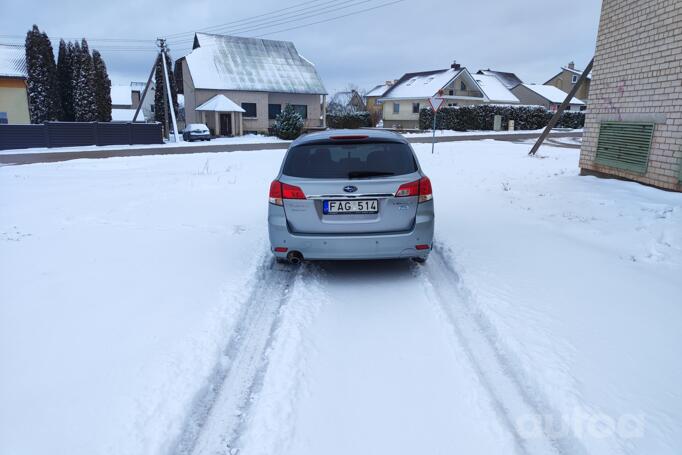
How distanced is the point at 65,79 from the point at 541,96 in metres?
58.2

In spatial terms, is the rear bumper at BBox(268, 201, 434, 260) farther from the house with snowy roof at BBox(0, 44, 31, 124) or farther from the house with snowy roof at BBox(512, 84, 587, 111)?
the house with snowy roof at BBox(512, 84, 587, 111)

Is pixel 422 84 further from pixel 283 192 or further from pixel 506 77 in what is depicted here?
pixel 283 192

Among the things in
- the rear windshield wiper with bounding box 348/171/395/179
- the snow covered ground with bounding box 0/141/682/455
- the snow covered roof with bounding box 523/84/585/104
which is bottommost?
the snow covered ground with bounding box 0/141/682/455

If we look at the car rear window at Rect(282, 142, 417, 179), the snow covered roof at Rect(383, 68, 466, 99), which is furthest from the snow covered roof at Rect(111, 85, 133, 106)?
the car rear window at Rect(282, 142, 417, 179)

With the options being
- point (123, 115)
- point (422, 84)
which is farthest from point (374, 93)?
point (123, 115)

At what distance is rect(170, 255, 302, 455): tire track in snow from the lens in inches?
108

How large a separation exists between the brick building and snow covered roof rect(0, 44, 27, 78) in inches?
1564

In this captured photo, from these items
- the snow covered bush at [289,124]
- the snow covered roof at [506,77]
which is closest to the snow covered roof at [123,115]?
the snow covered bush at [289,124]

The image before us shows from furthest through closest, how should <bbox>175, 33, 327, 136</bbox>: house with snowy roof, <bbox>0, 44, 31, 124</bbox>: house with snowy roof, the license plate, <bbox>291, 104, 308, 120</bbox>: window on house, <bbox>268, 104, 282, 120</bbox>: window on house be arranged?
<bbox>291, 104, 308, 120</bbox>: window on house → <bbox>268, 104, 282, 120</bbox>: window on house → <bbox>175, 33, 327, 136</bbox>: house with snowy roof → <bbox>0, 44, 31, 124</bbox>: house with snowy roof → the license plate

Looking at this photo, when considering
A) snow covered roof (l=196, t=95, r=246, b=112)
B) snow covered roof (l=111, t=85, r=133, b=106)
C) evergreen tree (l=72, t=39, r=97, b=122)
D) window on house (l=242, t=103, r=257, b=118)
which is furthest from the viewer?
snow covered roof (l=111, t=85, r=133, b=106)

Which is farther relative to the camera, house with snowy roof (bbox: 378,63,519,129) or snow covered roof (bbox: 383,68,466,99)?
house with snowy roof (bbox: 378,63,519,129)

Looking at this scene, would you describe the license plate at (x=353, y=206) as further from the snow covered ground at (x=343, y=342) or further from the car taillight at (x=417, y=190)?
the snow covered ground at (x=343, y=342)

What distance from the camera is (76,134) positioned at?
92.0ft

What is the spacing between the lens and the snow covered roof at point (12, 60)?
3541 cm
